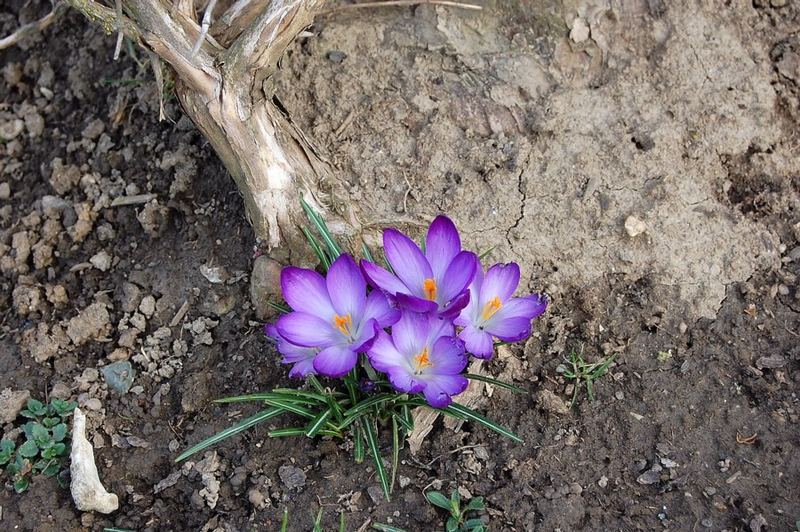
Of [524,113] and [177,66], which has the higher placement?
[177,66]

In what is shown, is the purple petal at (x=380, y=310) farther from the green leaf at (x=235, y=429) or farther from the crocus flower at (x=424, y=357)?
the green leaf at (x=235, y=429)

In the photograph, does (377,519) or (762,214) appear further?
(762,214)

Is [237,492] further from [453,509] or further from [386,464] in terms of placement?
[453,509]

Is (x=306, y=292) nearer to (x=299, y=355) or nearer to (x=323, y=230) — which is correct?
(x=299, y=355)

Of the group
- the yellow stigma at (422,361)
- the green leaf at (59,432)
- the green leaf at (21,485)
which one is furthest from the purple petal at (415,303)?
the green leaf at (21,485)

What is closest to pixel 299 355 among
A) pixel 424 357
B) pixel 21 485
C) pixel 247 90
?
pixel 424 357

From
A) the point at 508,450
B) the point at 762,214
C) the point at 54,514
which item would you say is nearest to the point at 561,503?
the point at 508,450
